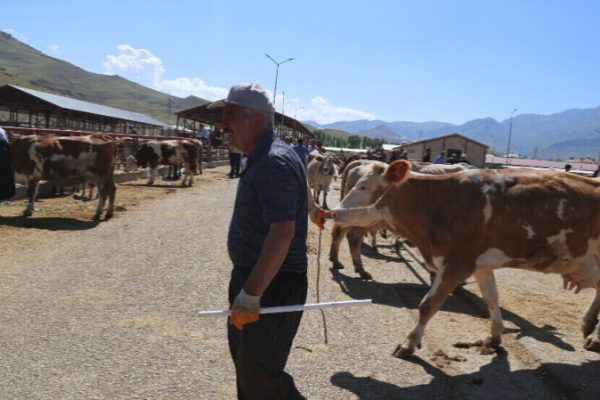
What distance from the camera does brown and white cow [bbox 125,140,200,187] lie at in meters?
20.7

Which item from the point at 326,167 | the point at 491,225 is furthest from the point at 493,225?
the point at 326,167

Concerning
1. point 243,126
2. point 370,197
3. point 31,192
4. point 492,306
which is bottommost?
point 492,306

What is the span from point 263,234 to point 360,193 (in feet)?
12.8

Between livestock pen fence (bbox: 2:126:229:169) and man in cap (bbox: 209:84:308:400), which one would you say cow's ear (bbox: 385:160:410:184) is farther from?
livestock pen fence (bbox: 2:126:229:169)

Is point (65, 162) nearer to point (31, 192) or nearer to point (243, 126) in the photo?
point (31, 192)

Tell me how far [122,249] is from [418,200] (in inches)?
209

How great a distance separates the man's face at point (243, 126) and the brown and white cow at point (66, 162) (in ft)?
31.4

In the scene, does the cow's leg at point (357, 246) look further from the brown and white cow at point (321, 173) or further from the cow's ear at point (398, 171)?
the brown and white cow at point (321, 173)

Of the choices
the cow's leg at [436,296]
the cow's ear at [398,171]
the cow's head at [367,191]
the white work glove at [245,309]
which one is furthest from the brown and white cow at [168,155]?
the white work glove at [245,309]

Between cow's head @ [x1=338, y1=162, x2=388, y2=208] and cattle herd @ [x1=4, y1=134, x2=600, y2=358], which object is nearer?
cattle herd @ [x1=4, y1=134, x2=600, y2=358]

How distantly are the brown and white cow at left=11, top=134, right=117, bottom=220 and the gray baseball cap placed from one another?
964cm

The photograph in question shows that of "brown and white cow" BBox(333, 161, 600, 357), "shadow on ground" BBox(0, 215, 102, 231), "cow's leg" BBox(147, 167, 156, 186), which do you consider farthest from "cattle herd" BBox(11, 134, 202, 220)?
"brown and white cow" BBox(333, 161, 600, 357)

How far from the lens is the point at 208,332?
5.46m

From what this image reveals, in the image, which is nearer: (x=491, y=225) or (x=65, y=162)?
(x=491, y=225)
